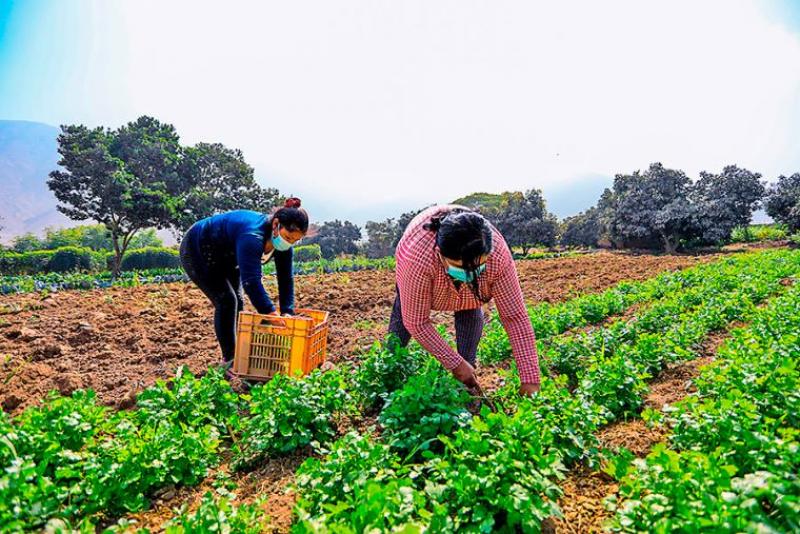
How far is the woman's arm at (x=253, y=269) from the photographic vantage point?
3578mm

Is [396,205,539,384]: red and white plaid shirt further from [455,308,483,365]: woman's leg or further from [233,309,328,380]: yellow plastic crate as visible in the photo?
[233,309,328,380]: yellow plastic crate

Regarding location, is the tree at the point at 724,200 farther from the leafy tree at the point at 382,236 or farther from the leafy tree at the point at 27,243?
the leafy tree at the point at 27,243

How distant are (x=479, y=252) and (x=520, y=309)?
0.66 m

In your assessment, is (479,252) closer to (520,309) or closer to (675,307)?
(520,309)

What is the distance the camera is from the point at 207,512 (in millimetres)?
1745

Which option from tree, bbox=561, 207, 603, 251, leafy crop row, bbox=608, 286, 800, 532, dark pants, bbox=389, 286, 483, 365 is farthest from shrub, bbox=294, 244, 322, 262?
leafy crop row, bbox=608, 286, 800, 532

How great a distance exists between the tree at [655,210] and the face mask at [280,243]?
2582 centimetres

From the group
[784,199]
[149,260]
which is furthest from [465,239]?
[784,199]

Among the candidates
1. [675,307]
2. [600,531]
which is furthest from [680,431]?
[675,307]

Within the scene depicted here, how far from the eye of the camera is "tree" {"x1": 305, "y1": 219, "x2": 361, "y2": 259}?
38237mm

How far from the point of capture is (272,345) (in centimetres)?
370

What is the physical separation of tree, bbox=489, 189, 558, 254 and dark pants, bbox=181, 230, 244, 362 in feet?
90.7

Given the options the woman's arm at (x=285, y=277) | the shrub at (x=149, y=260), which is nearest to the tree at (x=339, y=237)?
the shrub at (x=149, y=260)

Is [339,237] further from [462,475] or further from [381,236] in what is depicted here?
[462,475]
